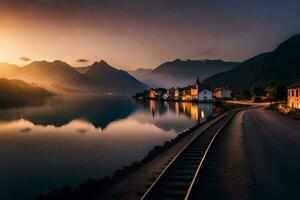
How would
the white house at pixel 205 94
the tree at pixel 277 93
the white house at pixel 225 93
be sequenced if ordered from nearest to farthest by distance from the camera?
the tree at pixel 277 93 < the white house at pixel 205 94 < the white house at pixel 225 93

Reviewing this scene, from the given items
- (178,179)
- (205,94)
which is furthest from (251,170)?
(205,94)

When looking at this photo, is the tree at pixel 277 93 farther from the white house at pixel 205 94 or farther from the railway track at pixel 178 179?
the railway track at pixel 178 179

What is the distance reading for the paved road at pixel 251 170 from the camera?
13.8 metres

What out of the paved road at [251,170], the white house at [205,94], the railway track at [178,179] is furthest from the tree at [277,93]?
the railway track at [178,179]

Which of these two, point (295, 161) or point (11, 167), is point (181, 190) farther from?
point (11, 167)

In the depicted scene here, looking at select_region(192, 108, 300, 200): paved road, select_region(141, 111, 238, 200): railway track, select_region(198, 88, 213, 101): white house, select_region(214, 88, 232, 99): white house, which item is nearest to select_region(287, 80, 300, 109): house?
select_region(192, 108, 300, 200): paved road

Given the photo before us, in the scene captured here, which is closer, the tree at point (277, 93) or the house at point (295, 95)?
the house at point (295, 95)

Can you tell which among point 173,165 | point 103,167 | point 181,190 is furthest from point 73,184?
point 181,190

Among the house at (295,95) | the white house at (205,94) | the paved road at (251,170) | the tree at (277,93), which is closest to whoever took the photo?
the paved road at (251,170)

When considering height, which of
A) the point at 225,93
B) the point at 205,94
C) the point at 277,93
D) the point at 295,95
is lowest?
the point at 295,95

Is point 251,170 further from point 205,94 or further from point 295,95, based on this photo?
point 205,94

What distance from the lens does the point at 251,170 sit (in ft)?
57.7

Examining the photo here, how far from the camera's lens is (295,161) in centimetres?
1962

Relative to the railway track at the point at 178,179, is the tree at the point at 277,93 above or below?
above
